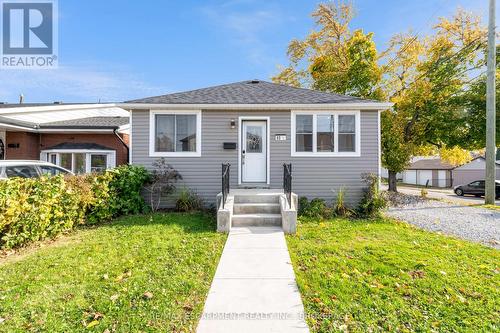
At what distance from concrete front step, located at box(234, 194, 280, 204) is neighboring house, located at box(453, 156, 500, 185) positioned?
1396 inches

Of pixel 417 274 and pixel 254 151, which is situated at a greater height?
pixel 254 151

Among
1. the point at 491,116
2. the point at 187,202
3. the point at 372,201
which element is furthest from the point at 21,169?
the point at 491,116

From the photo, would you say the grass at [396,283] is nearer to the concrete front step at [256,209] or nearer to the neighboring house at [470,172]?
the concrete front step at [256,209]

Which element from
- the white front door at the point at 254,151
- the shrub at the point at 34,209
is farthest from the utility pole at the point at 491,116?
the shrub at the point at 34,209

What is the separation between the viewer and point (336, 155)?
28.1 ft

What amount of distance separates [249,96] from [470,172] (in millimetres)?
A: 35668

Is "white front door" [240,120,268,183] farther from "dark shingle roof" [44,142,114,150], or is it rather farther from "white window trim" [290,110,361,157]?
"dark shingle roof" [44,142,114,150]

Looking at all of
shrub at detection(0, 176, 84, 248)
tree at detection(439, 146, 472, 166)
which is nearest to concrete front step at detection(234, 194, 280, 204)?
shrub at detection(0, 176, 84, 248)

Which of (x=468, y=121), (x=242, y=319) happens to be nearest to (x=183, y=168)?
(x=242, y=319)

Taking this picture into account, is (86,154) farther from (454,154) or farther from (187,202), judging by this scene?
(454,154)

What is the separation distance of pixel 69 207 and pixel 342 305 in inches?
241

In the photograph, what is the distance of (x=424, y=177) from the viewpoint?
36.3 meters

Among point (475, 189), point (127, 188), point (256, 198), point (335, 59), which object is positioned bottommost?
point (475, 189)

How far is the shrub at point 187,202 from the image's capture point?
8.10m
